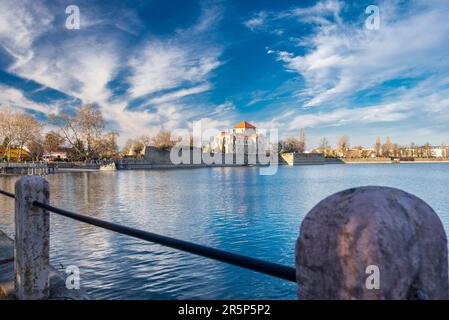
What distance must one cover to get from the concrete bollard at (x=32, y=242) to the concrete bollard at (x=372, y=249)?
2.78 metres

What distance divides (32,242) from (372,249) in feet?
10.0

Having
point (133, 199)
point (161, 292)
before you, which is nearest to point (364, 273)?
point (161, 292)

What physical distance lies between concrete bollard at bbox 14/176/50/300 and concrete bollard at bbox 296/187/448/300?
9.12 feet

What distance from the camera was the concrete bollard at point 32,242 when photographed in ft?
9.98

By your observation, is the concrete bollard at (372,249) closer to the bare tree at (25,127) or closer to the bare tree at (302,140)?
the bare tree at (25,127)

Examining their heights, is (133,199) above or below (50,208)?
below

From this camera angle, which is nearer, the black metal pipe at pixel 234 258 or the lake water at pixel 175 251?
the black metal pipe at pixel 234 258

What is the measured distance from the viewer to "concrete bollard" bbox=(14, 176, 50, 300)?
9.98 feet

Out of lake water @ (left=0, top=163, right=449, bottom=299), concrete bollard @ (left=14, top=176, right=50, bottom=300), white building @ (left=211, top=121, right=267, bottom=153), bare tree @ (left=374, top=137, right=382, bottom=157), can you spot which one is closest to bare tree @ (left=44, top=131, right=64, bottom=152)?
white building @ (left=211, top=121, right=267, bottom=153)

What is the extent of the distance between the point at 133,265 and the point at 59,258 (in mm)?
2406

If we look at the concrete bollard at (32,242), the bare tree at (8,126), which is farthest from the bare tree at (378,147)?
the concrete bollard at (32,242)

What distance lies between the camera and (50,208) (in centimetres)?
294

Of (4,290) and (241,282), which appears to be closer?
(4,290)
